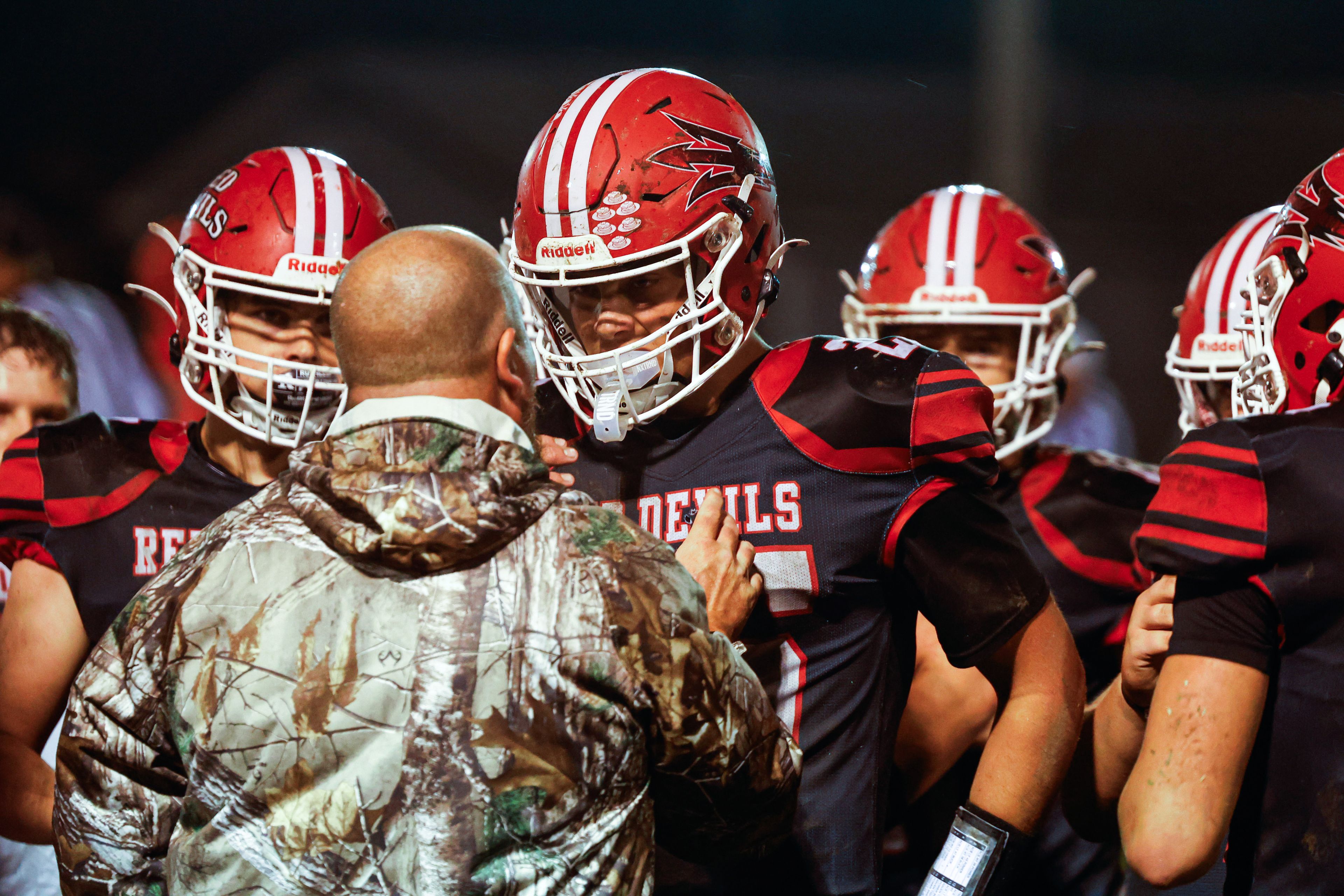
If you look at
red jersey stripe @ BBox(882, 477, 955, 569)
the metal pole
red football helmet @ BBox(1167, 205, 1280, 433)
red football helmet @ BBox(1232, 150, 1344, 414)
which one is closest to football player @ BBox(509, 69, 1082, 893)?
red jersey stripe @ BBox(882, 477, 955, 569)

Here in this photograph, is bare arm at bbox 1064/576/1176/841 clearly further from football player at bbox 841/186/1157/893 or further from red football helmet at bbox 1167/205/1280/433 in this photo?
red football helmet at bbox 1167/205/1280/433

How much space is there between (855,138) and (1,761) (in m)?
6.21

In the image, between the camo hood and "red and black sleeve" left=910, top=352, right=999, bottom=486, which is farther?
"red and black sleeve" left=910, top=352, right=999, bottom=486

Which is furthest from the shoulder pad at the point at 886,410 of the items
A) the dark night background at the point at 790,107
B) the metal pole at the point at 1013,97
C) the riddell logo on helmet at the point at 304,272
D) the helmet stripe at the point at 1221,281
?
the dark night background at the point at 790,107

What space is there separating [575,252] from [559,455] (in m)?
0.33

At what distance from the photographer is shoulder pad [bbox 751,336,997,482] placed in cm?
178

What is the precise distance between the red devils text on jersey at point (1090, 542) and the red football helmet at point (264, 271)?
146 cm

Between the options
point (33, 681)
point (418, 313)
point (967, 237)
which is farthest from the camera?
point (967, 237)

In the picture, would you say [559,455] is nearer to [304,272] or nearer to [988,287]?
[304,272]

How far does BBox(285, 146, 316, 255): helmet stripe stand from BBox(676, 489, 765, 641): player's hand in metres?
1.06

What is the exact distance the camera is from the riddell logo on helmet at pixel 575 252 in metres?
1.89

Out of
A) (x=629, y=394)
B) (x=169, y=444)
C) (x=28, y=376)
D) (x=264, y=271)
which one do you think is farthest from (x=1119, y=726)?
(x=28, y=376)

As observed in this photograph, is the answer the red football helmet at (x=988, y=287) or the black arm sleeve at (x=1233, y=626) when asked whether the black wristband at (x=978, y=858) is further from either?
the red football helmet at (x=988, y=287)

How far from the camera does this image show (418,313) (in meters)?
1.34
